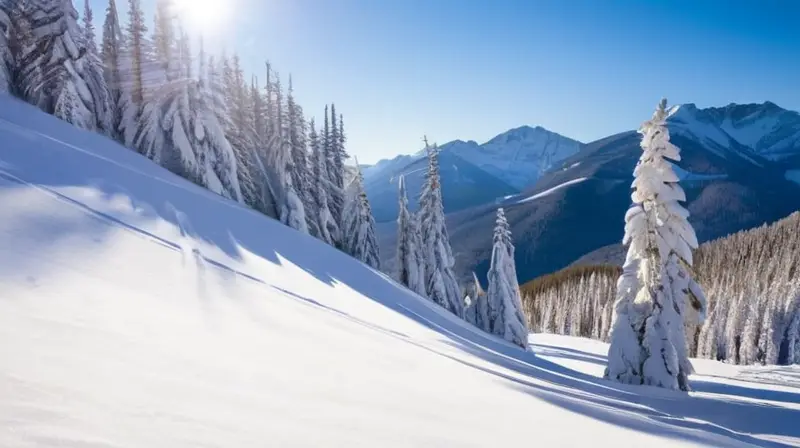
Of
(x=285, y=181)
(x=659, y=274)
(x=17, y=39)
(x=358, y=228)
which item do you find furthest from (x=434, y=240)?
(x=17, y=39)

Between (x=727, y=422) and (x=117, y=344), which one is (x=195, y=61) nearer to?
(x=117, y=344)

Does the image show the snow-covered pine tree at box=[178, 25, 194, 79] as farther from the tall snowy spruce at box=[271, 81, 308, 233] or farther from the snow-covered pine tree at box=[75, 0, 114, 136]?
the tall snowy spruce at box=[271, 81, 308, 233]

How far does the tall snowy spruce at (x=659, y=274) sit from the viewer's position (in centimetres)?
1606

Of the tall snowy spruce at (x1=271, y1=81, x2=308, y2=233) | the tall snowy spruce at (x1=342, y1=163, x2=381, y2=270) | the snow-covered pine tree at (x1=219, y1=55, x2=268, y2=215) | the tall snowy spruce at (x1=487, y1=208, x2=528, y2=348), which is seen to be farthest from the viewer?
the tall snowy spruce at (x1=342, y1=163, x2=381, y2=270)

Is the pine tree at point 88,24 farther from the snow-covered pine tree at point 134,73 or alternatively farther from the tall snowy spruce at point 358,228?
the tall snowy spruce at point 358,228

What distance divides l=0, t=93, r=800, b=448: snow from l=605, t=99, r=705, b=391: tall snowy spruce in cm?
990

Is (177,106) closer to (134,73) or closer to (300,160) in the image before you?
(134,73)

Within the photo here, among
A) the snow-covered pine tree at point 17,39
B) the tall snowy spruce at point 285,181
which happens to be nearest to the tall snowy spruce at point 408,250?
the tall snowy spruce at point 285,181

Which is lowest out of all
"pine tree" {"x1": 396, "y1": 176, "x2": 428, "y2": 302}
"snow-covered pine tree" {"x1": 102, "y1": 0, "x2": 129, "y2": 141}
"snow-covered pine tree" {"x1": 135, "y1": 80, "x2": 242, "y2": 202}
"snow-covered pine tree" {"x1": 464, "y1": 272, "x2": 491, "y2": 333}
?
"snow-covered pine tree" {"x1": 464, "y1": 272, "x2": 491, "y2": 333}

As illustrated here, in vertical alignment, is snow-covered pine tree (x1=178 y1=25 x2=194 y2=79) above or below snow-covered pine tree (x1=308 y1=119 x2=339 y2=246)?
above

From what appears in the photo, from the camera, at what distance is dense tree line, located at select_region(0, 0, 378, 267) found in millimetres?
19781

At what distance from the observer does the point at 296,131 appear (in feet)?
114

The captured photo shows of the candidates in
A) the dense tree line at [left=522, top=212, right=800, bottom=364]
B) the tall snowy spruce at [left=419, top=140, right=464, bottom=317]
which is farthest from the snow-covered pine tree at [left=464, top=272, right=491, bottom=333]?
the dense tree line at [left=522, top=212, right=800, bottom=364]

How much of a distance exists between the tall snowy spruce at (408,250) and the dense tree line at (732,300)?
19.6m
